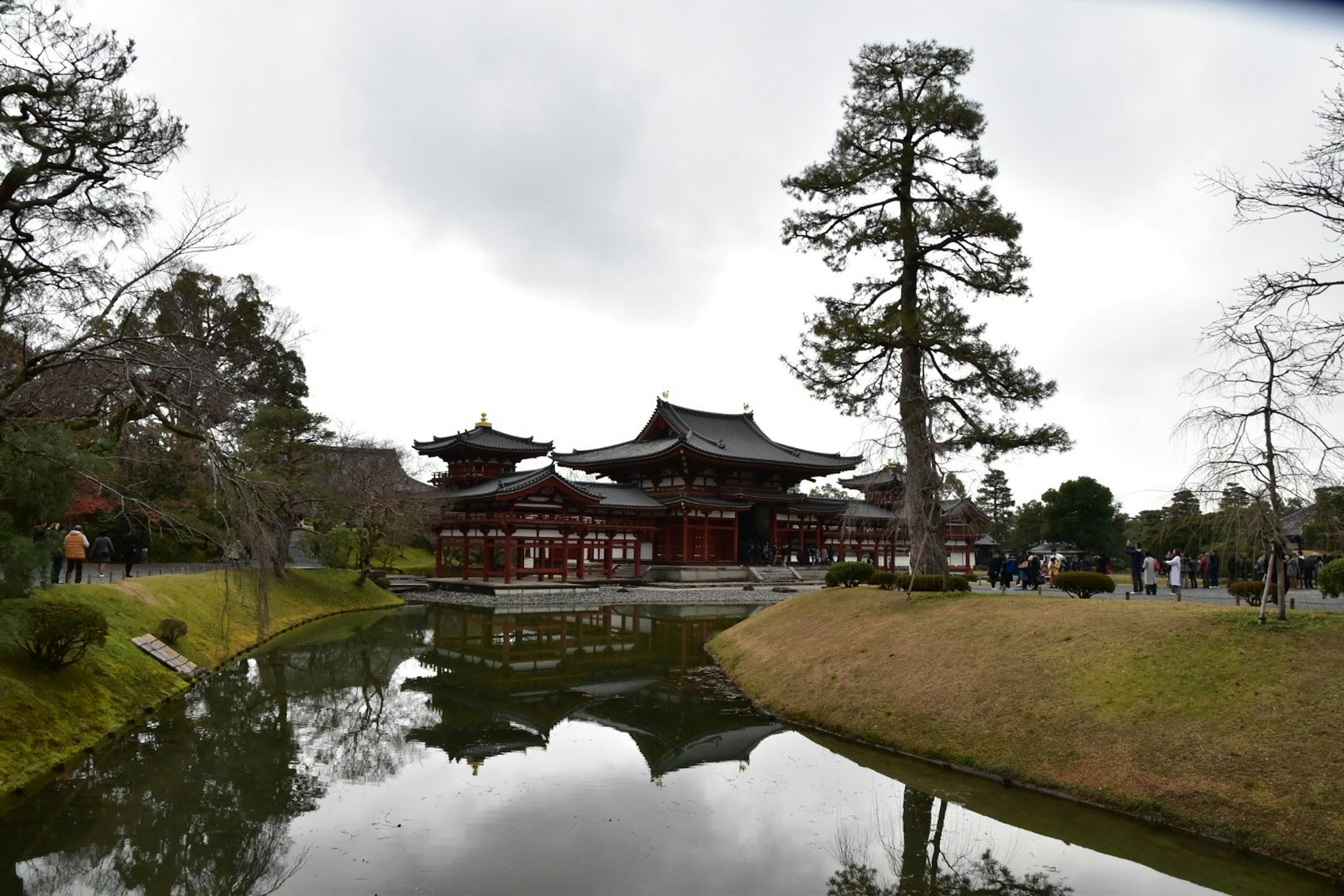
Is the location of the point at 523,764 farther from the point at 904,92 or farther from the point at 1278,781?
the point at 904,92

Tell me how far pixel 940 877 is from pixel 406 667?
50.7 ft

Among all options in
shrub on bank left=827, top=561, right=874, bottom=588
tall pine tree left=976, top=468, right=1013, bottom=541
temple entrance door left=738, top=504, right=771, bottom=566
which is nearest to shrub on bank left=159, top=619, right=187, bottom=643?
shrub on bank left=827, top=561, right=874, bottom=588

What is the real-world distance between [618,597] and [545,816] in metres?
27.7

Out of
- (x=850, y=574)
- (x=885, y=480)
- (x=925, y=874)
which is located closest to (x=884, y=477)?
(x=885, y=480)

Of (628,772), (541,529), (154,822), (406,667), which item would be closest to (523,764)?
(628,772)

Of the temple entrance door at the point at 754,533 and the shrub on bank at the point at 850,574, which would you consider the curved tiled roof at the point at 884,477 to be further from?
the temple entrance door at the point at 754,533

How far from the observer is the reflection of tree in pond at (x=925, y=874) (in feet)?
26.1

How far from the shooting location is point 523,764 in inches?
472

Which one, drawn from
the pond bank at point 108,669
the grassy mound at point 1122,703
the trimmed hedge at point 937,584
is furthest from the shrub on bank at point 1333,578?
the pond bank at point 108,669

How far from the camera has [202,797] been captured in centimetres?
1029

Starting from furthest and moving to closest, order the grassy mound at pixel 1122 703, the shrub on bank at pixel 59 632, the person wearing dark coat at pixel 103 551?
1. the person wearing dark coat at pixel 103 551
2. the shrub on bank at pixel 59 632
3. the grassy mound at pixel 1122 703

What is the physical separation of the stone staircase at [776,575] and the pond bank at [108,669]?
24.4 metres

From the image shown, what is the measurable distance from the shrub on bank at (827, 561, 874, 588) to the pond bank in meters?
15.5

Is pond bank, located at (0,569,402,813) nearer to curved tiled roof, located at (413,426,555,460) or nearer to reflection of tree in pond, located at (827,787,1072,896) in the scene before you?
reflection of tree in pond, located at (827,787,1072,896)
